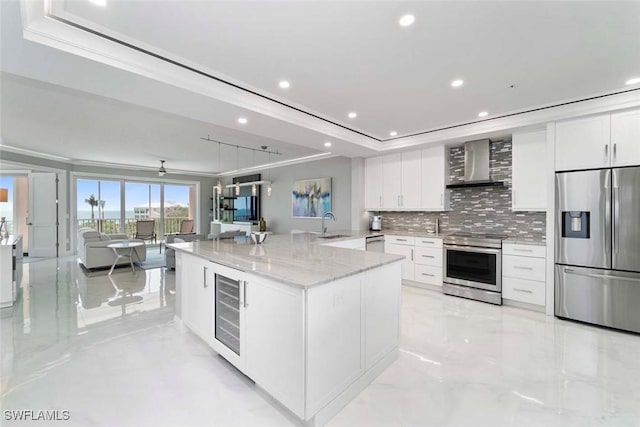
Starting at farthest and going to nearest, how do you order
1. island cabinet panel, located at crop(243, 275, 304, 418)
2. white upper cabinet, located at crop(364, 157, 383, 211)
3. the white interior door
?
the white interior door → white upper cabinet, located at crop(364, 157, 383, 211) → island cabinet panel, located at crop(243, 275, 304, 418)

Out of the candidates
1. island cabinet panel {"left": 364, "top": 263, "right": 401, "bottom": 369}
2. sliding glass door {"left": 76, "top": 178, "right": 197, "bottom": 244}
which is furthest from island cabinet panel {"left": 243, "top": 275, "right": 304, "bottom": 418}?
sliding glass door {"left": 76, "top": 178, "right": 197, "bottom": 244}

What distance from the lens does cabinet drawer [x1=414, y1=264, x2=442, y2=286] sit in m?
4.52

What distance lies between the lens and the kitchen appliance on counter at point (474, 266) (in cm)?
395

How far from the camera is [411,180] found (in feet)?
16.6

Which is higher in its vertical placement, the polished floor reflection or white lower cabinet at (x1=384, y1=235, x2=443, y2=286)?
white lower cabinet at (x1=384, y1=235, x2=443, y2=286)

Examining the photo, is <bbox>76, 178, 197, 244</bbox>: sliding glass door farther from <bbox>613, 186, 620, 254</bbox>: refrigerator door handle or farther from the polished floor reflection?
<bbox>613, 186, 620, 254</bbox>: refrigerator door handle

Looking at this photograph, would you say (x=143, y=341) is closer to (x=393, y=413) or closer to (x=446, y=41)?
(x=393, y=413)

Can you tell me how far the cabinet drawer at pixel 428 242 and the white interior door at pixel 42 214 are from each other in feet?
29.8

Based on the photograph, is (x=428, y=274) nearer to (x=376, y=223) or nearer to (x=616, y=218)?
(x=376, y=223)

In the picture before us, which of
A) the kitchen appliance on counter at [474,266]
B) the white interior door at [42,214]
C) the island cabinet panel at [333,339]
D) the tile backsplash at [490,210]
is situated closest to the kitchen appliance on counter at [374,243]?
the tile backsplash at [490,210]

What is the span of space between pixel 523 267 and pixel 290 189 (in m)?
5.48

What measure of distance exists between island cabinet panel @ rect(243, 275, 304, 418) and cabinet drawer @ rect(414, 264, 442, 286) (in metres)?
3.45

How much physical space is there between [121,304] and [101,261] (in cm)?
289

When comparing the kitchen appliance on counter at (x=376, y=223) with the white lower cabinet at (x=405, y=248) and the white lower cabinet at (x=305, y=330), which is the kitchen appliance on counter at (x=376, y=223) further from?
the white lower cabinet at (x=305, y=330)
